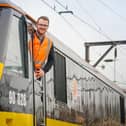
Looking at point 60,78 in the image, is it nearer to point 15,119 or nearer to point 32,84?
point 32,84

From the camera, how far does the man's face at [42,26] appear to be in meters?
9.34

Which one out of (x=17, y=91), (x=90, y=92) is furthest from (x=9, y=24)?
(x=90, y=92)

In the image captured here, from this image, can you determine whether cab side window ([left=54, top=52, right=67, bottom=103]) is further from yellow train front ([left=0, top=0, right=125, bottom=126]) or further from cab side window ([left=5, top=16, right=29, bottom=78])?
cab side window ([left=5, top=16, right=29, bottom=78])

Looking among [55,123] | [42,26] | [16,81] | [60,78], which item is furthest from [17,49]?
[60,78]

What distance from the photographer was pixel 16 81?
8523 mm

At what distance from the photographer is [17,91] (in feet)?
28.0

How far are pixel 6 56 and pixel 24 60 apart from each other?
630 millimetres

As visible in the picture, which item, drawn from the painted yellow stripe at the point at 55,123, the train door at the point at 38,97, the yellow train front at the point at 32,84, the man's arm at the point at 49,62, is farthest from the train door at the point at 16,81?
the painted yellow stripe at the point at 55,123

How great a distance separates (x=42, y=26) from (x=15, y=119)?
1.93m

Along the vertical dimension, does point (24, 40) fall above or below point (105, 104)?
above

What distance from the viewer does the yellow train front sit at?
27.3 feet

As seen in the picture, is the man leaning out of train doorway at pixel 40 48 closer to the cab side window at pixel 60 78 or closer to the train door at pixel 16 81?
the train door at pixel 16 81

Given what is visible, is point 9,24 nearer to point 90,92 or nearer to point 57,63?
point 57,63

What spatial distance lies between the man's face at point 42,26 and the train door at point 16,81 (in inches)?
12.2
